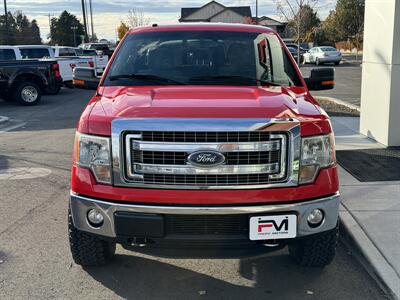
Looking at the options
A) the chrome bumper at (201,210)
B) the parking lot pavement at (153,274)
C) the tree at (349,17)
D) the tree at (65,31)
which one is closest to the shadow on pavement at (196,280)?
the parking lot pavement at (153,274)

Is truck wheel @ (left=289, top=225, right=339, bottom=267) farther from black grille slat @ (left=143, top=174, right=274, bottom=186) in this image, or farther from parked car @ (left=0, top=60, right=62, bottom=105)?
parked car @ (left=0, top=60, right=62, bottom=105)

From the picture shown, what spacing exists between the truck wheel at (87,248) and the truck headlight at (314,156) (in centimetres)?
156

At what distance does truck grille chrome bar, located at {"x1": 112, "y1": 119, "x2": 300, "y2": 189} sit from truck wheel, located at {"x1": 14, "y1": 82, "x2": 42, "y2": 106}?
13.7 meters

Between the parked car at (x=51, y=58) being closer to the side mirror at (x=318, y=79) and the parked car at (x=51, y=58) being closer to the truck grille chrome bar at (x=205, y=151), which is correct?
the side mirror at (x=318, y=79)

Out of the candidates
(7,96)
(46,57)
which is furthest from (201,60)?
(46,57)

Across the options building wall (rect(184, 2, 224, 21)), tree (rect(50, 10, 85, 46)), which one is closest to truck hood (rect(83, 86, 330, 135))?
tree (rect(50, 10, 85, 46))

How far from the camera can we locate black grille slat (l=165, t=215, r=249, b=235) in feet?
10.7

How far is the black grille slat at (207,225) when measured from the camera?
3.26m

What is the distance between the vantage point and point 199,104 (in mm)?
3482

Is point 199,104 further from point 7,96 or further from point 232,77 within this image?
point 7,96

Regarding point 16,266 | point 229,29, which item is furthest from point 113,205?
point 229,29

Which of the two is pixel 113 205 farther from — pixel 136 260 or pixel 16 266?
pixel 16 266

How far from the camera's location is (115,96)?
3936mm

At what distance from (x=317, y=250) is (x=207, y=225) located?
3.53 feet
